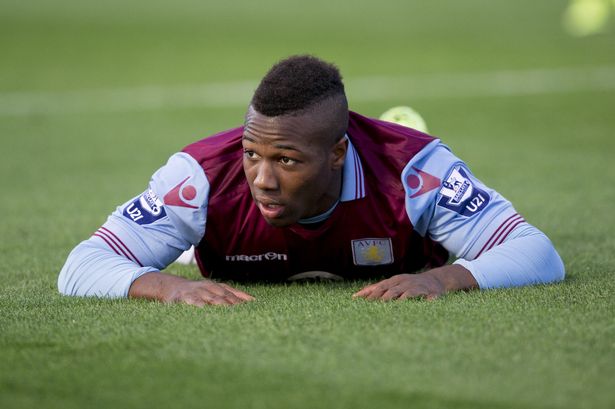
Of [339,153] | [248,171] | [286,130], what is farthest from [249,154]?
[339,153]

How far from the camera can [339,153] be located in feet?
15.4

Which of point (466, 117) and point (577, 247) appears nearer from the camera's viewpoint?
point (577, 247)

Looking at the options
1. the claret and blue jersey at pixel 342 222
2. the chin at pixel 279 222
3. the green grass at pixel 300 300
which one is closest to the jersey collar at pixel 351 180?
the claret and blue jersey at pixel 342 222

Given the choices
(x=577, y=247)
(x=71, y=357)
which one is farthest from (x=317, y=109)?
(x=577, y=247)

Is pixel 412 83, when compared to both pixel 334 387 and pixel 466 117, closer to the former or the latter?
pixel 466 117

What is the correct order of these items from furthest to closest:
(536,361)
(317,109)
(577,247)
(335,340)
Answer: (577,247), (317,109), (335,340), (536,361)

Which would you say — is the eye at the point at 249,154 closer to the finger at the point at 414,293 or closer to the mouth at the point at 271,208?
the mouth at the point at 271,208

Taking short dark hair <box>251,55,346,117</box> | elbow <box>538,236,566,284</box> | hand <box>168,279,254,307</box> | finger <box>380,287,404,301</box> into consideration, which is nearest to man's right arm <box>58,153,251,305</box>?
hand <box>168,279,254,307</box>

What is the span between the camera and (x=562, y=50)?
1886 centimetres

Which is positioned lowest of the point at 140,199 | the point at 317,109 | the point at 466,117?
the point at 466,117

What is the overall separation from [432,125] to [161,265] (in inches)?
294

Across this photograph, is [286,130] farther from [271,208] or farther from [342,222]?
[342,222]

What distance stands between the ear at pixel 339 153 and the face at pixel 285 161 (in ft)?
0.14

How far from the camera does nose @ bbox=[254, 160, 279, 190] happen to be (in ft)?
14.5
